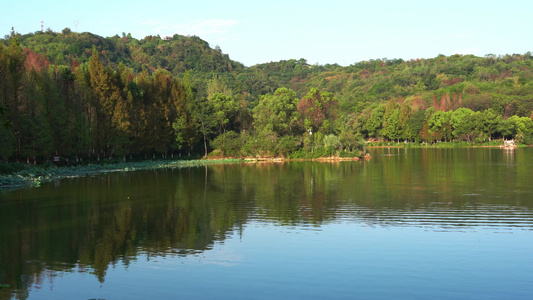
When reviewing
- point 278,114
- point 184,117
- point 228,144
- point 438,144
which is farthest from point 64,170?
point 438,144

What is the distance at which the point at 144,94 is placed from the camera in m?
66.3

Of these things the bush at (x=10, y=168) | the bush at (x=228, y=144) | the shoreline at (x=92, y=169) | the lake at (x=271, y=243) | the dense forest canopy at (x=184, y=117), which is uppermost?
the dense forest canopy at (x=184, y=117)

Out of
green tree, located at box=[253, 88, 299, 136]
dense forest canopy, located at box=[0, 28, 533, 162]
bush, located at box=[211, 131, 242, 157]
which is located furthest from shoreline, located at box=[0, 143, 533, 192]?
green tree, located at box=[253, 88, 299, 136]

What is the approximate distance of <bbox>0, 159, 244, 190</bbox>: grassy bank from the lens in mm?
36787

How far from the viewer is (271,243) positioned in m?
17.7

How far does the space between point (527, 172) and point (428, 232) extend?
28.2 metres

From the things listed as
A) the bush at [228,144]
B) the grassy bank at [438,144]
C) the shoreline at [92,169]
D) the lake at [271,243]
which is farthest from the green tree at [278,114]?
the grassy bank at [438,144]

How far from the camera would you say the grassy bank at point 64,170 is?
3679 cm

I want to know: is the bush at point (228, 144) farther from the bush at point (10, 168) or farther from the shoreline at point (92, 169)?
the bush at point (10, 168)

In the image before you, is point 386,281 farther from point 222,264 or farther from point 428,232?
point 428,232

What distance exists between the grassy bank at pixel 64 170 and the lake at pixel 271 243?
410 centimetres

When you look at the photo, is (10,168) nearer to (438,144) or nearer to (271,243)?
(271,243)

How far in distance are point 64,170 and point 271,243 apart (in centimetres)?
3435

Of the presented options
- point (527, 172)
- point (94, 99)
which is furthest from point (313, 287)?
point (94, 99)
